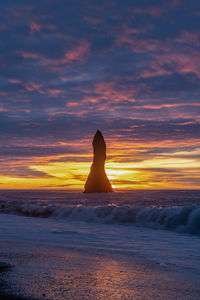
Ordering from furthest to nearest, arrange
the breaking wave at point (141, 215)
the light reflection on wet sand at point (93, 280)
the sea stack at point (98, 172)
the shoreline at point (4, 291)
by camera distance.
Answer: the sea stack at point (98, 172) < the breaking wave at point (141, 215) < the light reflection on wet sand at point (93, 280) < the shoreline at point (4, 291)

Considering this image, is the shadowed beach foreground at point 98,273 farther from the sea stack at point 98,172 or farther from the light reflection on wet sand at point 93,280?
the sea stack at point 98,172

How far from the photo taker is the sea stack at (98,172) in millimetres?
93688

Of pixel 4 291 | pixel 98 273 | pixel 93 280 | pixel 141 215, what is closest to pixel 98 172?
pixel 141 215

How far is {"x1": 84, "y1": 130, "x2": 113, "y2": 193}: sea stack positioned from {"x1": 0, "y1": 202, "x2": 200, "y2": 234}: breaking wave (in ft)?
241

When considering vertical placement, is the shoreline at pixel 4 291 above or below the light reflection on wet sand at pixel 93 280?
above

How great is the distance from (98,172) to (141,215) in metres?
82.7

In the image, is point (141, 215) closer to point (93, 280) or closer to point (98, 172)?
point (93, 280)

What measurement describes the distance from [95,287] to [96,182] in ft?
300

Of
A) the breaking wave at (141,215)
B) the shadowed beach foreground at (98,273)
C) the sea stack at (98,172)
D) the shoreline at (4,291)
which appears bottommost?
the breaking wave at (141,215)

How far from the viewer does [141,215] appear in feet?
49.2

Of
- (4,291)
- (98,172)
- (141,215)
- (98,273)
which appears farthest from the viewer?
(98,172)

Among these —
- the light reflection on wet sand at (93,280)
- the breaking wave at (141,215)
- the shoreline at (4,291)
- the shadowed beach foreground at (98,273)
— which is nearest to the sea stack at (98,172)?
the breaking wave at (141,215)

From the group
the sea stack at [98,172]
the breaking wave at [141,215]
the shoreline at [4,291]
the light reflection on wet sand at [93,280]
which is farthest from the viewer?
the sea stack at [98,172]

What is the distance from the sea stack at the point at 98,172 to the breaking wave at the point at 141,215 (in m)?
73.6
